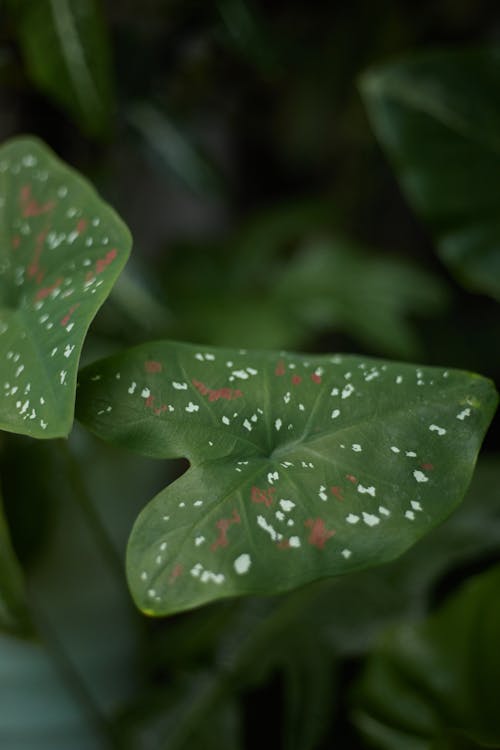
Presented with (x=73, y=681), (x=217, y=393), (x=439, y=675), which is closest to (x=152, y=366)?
(x=217, y=393)

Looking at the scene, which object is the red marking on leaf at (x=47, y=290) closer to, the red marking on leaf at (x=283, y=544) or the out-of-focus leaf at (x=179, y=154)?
the red marking on leaf at (x=283, y=544)

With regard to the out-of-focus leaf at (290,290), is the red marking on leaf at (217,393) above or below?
above

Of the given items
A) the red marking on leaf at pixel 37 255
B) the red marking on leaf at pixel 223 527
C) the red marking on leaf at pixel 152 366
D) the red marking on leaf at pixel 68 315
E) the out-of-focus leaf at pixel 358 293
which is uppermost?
the red marking on leaf at pixel 37 255

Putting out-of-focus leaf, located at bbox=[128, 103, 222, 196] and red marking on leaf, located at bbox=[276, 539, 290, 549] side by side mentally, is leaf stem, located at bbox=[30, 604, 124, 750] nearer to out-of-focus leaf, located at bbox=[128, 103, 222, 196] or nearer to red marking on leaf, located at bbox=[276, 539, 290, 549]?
red marking on leaf, located at bbox=[276, 539, 290, 549]

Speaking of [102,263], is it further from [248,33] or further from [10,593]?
[248,33]

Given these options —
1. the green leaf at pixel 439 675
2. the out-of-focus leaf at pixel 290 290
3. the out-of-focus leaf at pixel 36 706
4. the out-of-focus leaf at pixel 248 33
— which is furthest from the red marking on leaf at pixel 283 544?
the out-of-focus leaf at pixel 248 33

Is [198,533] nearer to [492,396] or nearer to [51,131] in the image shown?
[492,396]
